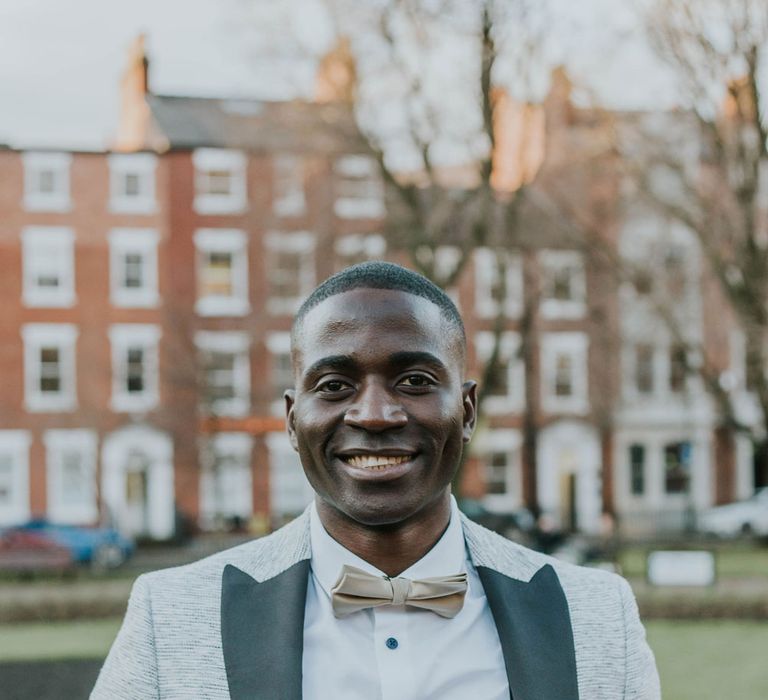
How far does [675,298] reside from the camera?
28875mm

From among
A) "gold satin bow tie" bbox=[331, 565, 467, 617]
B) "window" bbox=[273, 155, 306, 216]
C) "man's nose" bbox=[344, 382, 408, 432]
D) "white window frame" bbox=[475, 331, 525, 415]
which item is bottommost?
"gold satin bow tie" bbox=[331, 565, 467, 617]

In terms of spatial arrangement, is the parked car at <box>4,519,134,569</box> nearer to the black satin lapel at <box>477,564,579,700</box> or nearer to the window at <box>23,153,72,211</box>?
the window at <box>23,153,72,211</box>

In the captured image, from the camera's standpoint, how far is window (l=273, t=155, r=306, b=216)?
34.1 metres

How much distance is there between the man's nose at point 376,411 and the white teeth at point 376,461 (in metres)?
0.05

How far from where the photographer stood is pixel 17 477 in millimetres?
36375

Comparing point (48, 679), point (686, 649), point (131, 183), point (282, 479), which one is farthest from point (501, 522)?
point (48, 679)

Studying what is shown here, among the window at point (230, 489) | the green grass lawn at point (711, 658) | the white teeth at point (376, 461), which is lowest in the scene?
the green grass lawn at point (711, 658)

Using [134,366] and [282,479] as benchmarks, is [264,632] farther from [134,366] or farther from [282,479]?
[282,479]

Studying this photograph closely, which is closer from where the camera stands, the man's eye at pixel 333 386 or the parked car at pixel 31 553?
the man's eye at pixel 333 386

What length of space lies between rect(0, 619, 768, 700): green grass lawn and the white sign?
2151 millimetres

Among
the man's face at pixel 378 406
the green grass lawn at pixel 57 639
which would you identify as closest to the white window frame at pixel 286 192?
the green grass lawn at pixel 57 639

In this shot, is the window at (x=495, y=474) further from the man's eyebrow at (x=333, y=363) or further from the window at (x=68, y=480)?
the man's eyebrow at (x=333, y=363)

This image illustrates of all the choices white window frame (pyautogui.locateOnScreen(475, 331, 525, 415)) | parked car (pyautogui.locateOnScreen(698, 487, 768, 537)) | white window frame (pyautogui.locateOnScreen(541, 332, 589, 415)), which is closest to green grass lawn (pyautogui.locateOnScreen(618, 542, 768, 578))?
parked car (pyautogui.locateOnScreen(698, 487, 768, 537))

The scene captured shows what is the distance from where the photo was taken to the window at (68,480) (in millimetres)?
36250
